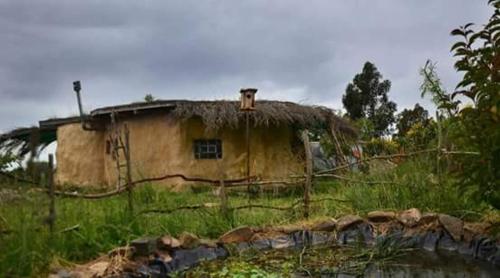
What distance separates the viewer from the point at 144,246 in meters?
5.14

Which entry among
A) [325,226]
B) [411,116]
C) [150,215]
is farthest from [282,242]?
[411,116]

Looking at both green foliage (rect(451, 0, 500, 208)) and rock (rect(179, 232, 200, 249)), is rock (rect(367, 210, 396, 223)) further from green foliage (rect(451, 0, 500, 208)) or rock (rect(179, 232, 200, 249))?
rock (rect(179, 232, 200, 249))

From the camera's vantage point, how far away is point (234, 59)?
11.0 metres

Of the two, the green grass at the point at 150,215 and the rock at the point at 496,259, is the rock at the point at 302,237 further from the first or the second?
the rock at the point at 496,259

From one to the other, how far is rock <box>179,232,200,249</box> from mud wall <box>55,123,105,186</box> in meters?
9.32

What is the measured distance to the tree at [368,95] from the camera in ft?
70.7

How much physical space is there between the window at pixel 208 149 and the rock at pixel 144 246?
25.2 ft

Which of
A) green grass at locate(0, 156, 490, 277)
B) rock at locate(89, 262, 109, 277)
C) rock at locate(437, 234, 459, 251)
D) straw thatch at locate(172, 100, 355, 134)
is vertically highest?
straw thatch at locate(172, 100, 355, 134)

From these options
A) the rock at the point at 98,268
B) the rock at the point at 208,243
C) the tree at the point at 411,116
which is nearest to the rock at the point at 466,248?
the rock at the point at 208,243

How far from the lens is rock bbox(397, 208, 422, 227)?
6539mm

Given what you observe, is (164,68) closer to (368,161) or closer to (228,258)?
(368,161)

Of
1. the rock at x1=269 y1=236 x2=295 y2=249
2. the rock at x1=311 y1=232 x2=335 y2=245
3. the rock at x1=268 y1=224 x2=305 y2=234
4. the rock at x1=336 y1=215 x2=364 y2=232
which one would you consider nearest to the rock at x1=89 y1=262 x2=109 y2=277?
the rock at x1=269 y1=236 x2=295 y2=249

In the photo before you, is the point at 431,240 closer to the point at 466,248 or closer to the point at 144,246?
the point at 466,248

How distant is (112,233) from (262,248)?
4.91ft
